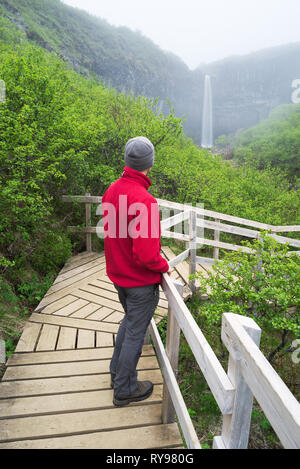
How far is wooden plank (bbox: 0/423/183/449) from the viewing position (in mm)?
2162

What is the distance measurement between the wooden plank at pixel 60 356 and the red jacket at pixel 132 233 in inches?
52.8

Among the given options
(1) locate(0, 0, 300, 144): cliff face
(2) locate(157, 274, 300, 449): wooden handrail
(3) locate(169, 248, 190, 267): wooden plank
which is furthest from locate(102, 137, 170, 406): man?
(1) locate(0, 0, 300, 144): cliff face

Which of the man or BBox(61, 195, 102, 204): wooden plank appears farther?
BBox(61, 195, 102, 204): wooden plank

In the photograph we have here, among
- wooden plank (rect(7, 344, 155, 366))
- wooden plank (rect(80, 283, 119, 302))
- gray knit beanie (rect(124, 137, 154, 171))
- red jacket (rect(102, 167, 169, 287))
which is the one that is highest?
gray knit beanie (rect(124, 137, 154, 171))

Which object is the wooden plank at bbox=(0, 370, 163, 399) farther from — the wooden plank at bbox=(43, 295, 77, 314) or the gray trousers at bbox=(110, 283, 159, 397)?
the wooden plank at bbox=(43, 295, 77, 314)

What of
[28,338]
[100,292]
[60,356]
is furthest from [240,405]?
[100,292]

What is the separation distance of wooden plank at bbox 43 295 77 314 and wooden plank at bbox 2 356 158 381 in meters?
1.08

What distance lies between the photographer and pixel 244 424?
49.4 inches

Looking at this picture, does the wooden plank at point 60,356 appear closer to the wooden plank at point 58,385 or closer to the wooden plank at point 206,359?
the wooden plank at point 58,385

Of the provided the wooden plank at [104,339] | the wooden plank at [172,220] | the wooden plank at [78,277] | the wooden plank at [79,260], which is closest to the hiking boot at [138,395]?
the wooden plank at [104,339]

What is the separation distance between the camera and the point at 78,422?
2361 mm

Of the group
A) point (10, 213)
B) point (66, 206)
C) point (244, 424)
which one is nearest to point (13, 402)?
point (244, 424)

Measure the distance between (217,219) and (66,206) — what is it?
3325mm

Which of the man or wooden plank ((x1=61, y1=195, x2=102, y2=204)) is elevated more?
wooden plank ((x1=61, y1=195, x2=102, y2=204))
